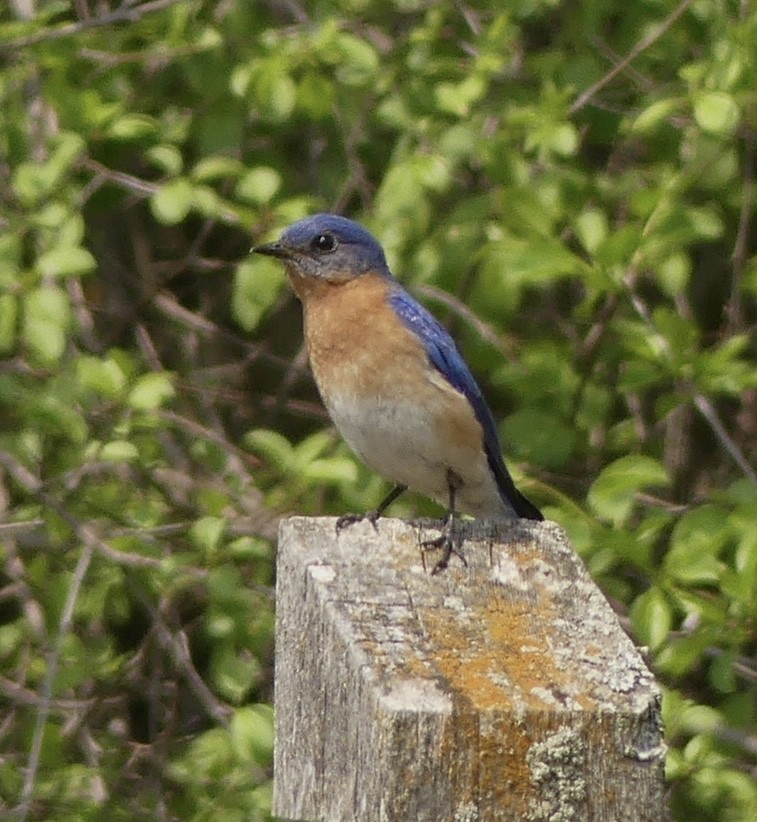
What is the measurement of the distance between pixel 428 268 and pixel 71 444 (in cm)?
126

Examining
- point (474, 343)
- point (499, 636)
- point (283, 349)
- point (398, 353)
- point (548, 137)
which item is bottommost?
point (283, 349)

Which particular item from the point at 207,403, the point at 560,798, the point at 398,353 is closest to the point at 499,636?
the point at 560,798

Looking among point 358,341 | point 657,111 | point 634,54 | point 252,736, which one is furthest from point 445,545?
point 634,54

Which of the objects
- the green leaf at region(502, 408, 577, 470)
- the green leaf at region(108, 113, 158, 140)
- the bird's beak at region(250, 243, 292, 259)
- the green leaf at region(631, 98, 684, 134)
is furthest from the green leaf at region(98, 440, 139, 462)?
the green leaf at region(631, 98, 684, 134)

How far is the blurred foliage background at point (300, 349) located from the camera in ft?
15.1

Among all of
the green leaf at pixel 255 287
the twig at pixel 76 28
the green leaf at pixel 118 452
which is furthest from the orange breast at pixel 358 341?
the twig at pixel 76 28

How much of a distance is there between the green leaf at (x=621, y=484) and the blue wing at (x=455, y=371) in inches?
6.6

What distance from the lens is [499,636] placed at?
184 centimetres

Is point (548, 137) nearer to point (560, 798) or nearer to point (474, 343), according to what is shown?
point (474, 343)

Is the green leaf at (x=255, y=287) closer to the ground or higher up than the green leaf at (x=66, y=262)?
closer to the ground

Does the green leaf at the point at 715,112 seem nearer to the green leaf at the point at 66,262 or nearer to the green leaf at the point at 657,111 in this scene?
the green leaf at the point at 657,111

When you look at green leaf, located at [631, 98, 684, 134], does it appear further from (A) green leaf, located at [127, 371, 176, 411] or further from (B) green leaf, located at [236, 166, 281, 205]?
(A) green leaf, located at [127, 371, 176, 411]

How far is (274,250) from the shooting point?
4.70 meters

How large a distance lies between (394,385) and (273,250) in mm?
675
